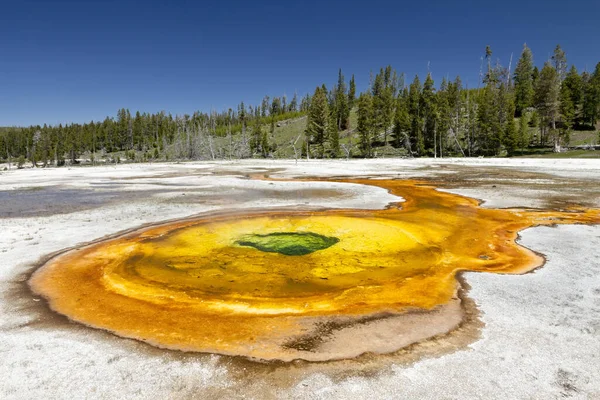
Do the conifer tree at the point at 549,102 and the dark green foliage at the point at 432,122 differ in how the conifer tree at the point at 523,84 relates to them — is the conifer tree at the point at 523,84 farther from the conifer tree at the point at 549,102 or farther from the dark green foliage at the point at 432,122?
the conifer tree at the point at 549,102

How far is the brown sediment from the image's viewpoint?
16.5 feet

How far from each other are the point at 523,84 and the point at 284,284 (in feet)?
308

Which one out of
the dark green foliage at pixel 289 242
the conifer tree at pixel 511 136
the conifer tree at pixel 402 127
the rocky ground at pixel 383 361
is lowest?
the rocky ground at pixel 383 361

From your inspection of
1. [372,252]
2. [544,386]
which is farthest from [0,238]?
[544,386]

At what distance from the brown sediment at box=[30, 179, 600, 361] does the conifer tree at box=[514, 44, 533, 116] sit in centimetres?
8069

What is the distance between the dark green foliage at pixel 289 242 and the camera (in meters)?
9.47

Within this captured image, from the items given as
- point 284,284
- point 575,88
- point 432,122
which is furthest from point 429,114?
point 284,284

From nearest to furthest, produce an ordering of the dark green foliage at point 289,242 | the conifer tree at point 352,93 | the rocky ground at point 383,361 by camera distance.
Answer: the rocky ground at point 383,361 < the dark green foliage at point 289,242 < the conifer tree at point 352,93

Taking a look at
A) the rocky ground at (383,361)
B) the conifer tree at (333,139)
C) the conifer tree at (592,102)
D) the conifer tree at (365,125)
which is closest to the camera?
the rocky ground at (383,361)

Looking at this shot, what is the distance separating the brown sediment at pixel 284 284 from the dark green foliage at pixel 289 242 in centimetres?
35

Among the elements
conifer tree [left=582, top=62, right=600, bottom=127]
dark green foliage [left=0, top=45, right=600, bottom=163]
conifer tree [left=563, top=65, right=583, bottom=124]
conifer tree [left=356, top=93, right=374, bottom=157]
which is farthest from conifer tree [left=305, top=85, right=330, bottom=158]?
conifer tree [left=582, top=62, right=600, bottom=127]

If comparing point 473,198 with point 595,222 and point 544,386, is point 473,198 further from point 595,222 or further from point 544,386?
point 544,386

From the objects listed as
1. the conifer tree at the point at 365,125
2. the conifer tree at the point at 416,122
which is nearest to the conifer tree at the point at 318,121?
the conifer tree at the point at 365,125

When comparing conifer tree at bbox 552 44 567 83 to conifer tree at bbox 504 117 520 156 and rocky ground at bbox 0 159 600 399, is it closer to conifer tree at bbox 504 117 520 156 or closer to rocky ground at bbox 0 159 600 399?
conifer tree at bbox 504 117 520 156
